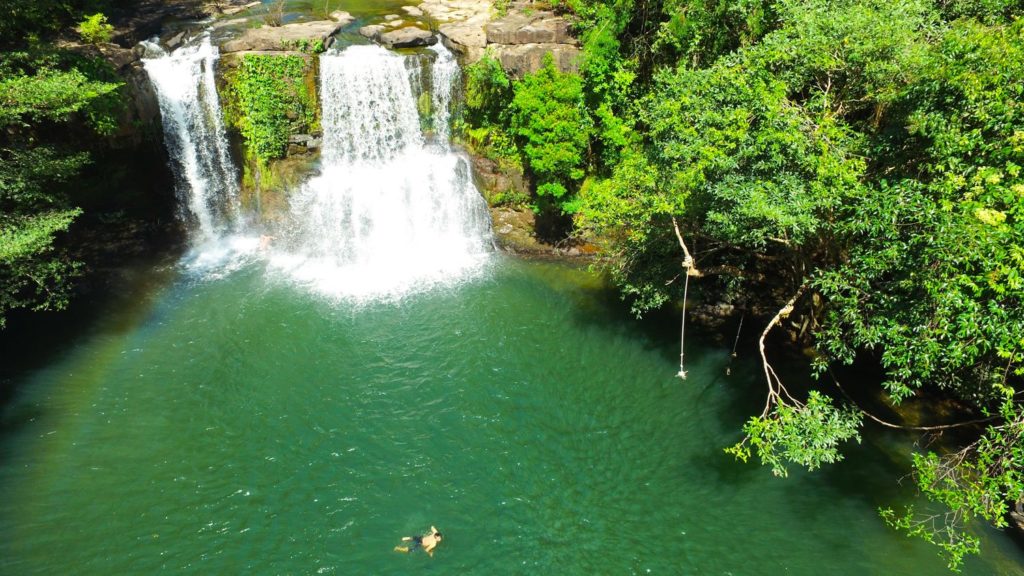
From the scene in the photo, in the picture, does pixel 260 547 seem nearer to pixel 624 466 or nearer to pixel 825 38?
pixel 624 466

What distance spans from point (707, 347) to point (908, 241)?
7917mm

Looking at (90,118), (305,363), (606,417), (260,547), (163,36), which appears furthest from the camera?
(163,36)

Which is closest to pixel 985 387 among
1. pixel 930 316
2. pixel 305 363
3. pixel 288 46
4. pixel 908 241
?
pixel 930 316

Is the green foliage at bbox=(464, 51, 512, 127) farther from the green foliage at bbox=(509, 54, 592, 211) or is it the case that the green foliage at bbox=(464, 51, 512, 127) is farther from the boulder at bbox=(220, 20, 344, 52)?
the boulder at bbox=(220, 20, 344, 52)

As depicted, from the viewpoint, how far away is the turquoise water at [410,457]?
11305 millimetres

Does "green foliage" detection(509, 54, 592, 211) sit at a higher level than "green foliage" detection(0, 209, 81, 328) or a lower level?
higher

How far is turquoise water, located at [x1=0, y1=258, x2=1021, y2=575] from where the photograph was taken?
1130 centimetres

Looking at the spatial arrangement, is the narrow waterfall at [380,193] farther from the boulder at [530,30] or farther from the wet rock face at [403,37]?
the boulder at [530,30]

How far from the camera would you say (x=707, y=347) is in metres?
16.8

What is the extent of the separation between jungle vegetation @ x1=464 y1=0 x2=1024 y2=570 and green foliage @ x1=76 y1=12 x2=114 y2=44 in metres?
17.6

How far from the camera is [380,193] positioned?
22688mm

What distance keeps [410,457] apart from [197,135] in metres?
16.7

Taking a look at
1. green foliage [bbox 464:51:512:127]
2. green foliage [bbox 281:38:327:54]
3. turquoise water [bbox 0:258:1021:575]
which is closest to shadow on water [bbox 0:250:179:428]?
turquoise water [bbox 0:258:1021:575]

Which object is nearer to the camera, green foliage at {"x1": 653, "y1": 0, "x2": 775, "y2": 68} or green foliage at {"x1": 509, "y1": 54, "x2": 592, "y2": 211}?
green foliage at {"x1": 653, "y1": 0, "x2": 775, "y2": 68}
